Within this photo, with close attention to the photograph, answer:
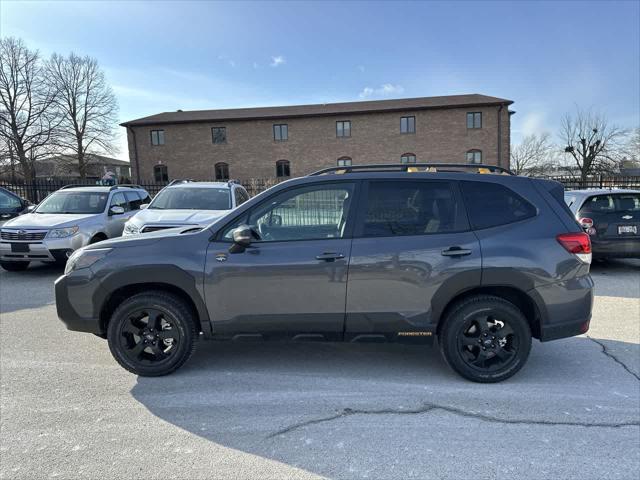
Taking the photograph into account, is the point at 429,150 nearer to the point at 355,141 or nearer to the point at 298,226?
the point at 355,141

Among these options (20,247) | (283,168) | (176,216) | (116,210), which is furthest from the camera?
(283,168)

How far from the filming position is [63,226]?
7.57m

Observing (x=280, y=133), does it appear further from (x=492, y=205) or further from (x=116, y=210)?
(x=492, y=205)

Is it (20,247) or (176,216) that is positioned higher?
(176,216)

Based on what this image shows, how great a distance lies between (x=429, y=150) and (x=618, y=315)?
29.1 meters

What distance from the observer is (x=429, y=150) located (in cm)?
3266

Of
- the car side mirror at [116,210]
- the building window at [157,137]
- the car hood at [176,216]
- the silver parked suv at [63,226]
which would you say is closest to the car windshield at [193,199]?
the car hood at [176,216]

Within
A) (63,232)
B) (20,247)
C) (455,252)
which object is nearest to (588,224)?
(455,252)

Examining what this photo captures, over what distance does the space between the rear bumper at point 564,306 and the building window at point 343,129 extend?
31.5 m

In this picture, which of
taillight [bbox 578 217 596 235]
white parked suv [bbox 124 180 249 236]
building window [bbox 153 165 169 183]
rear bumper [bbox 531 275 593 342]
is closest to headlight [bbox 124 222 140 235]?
white parked suv [bbox 124 180 249 236]

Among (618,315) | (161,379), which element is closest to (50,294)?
(161,379)

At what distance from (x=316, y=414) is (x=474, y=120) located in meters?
33.3

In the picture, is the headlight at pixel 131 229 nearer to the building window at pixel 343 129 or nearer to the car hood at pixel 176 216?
the car hood at pixel 176 216

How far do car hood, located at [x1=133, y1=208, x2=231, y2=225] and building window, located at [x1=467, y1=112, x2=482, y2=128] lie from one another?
29.4 meters
